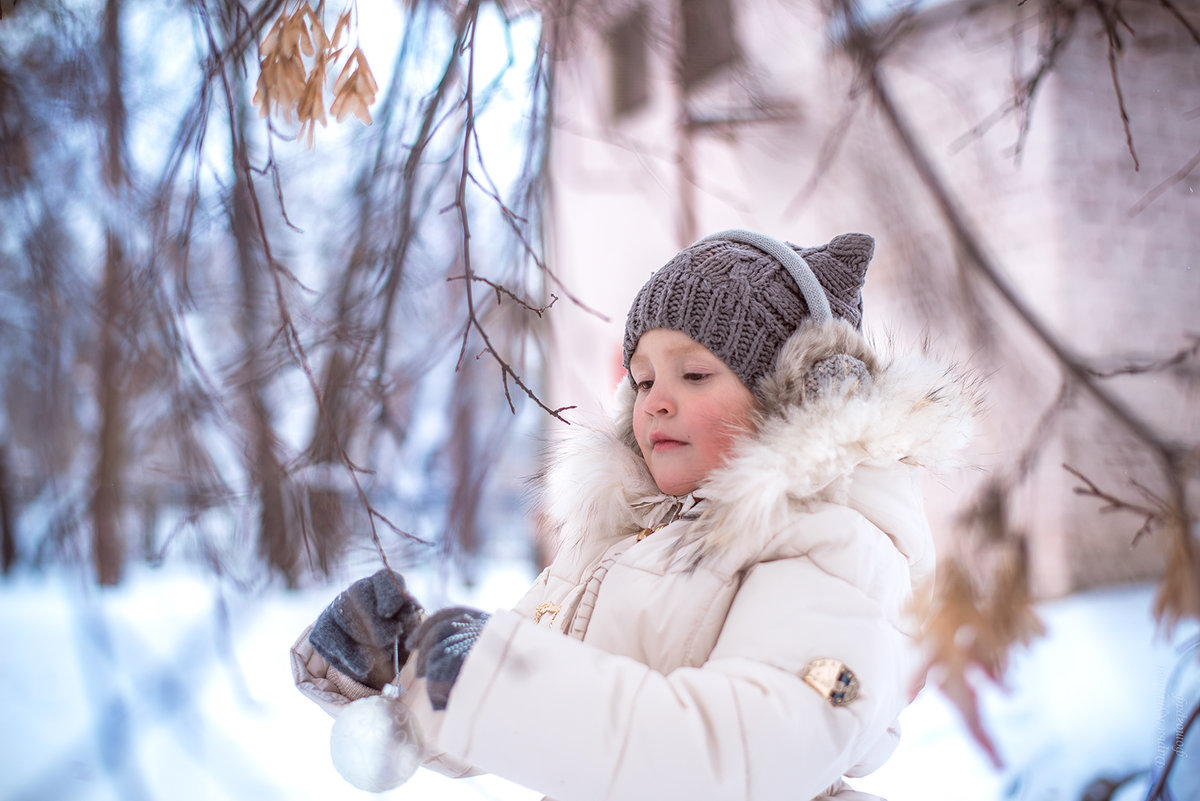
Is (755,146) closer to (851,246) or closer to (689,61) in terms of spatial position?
(689,61)

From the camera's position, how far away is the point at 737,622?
67 cm

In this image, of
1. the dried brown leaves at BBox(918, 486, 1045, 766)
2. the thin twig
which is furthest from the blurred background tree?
the thin twig

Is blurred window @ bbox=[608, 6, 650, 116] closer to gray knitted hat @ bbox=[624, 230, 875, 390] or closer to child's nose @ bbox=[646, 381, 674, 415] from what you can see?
gray knitted hat @ bbox=[624, 230, 875, 390]

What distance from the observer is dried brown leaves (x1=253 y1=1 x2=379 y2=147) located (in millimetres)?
973

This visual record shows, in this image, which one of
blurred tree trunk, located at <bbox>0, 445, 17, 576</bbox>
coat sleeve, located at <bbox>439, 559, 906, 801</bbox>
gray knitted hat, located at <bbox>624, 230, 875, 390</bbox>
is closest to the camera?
coat sleeve, located at <bbox>439, 559, 906, 801</bbox>

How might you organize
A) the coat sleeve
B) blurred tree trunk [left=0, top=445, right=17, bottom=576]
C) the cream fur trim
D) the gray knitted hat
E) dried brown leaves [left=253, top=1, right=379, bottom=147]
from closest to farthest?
1. the coat sleeve
2. the cream fur trim
3. the gray knitted hat
4. dried brown leaves [left=253, top=1, right=379, bottom=147]
5. blurred tree trunk [left=0, top=445, right=17, bottom=576]

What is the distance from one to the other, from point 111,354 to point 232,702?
553mm

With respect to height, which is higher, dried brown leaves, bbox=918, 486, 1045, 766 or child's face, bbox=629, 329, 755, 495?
child's face, bbox=629, 329, 755, 495

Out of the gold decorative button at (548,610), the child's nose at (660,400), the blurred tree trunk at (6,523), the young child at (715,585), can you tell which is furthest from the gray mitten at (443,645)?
the blurred tree trunk at (6,523)

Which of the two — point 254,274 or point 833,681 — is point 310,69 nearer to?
point 254,274

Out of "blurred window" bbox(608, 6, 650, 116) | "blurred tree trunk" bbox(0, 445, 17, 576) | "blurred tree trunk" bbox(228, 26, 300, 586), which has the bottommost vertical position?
"blurred tree trunk" bbox(0, 445, 17, 576)

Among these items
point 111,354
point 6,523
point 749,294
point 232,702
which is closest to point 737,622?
point 749,294

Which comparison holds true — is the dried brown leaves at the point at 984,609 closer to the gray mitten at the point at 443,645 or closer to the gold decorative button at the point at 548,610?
the gold decorative button at the point at 548,610

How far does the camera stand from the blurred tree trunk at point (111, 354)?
1.04 meters
